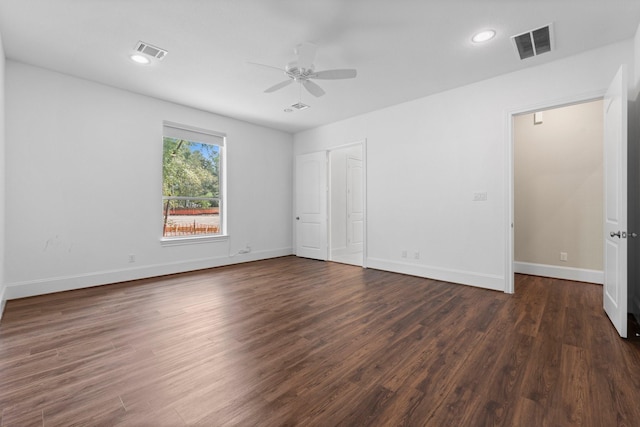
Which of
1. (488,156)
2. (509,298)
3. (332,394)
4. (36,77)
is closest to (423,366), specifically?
(332,394)

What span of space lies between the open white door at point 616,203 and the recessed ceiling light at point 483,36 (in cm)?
109

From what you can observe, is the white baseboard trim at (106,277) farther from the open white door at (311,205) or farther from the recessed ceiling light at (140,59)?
the recessed ceiling light at (140,59)

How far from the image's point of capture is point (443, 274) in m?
4.26

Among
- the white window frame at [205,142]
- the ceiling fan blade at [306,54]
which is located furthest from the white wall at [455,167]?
the white window frame at [205,142]

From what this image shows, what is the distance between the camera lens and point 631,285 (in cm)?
297

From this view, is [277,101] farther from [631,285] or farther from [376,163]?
[631,285]

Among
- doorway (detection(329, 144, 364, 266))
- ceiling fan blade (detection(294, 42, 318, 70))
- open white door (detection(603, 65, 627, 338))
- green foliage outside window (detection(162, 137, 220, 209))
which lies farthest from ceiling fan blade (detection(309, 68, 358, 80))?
doorway (detection(329, 144, 364, 266))

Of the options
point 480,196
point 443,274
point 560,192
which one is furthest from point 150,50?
point 560,192

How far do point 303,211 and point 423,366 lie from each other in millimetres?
4803

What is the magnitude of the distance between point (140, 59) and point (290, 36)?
187 cm

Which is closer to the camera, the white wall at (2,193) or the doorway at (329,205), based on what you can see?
the white wall at (2,193)

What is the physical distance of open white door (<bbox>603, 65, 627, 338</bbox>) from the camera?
240 cm

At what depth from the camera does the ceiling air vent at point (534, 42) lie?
2.80 m

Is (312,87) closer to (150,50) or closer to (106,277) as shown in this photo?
(150,50)
